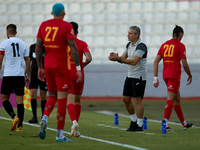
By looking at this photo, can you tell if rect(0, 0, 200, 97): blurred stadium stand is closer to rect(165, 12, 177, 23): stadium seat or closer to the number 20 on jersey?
rect(165, 12, 177, 23): stadium seat

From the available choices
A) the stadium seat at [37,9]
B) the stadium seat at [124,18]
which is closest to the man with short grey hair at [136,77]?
the stadium seat at [124,18]

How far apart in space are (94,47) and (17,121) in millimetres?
19395

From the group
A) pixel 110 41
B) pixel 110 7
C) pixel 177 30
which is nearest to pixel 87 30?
pixel 110 41

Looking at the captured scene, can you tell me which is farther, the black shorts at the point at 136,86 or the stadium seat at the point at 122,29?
the stadium seat at the point at 122,29

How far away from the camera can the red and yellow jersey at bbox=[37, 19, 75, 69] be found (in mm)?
6023

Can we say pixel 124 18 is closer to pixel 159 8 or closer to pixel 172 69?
pixel 159 8

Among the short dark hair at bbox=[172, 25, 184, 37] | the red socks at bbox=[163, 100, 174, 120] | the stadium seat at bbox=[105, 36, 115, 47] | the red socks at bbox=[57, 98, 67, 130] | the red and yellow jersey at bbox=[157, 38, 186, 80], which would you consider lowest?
the red socks at bbox=[163, 100, 174, 120]

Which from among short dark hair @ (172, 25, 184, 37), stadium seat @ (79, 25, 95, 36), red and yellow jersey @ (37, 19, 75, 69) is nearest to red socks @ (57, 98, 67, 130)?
red and yellow jersey @ (37, 19, 75, 69)

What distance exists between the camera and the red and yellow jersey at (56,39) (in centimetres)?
602

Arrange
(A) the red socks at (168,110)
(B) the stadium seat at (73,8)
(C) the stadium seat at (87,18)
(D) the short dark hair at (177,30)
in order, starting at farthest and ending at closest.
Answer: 1. (B) the stadium seat at (73,8)
2. (C) the stadium seat at (87,18)
3. (D) the short dark hair at (177,30)
4. (A) the red socks at (168,110)

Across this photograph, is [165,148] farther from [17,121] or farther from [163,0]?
[163,0]

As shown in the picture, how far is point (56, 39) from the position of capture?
603 cm

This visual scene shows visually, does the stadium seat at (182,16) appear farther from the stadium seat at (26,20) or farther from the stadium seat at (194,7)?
the stadium seat at (26,20)

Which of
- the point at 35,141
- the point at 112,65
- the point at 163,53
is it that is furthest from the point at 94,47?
the point at 35,141
